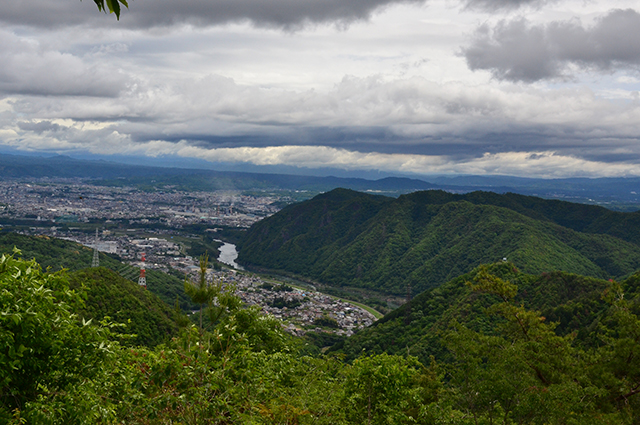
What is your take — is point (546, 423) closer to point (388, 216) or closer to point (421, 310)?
point (421, 310)

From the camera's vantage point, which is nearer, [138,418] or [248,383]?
[138,418]

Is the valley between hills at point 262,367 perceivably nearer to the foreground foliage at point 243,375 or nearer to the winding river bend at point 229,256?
the foreground foliage at point 243,375

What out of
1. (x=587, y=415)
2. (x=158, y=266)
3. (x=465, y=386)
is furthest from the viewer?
(x=158, y=266)

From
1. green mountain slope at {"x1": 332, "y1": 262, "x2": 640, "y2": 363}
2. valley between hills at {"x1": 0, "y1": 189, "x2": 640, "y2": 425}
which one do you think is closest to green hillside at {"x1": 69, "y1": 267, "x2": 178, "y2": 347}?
valley between hills at {"x1": 0, "y1": 189, "x2": 640, "y2": 425}

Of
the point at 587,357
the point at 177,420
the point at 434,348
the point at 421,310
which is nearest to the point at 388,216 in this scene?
the point at 421,310

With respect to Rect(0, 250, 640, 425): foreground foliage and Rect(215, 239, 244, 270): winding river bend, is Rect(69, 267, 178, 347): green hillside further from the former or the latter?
Rect(215, 239, 244, 270): winding river bend

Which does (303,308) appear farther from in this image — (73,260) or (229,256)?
(229,256)

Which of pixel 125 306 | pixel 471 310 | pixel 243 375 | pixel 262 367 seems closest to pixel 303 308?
pixel 471 310
